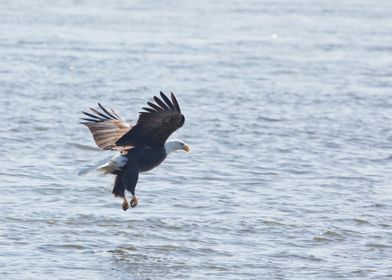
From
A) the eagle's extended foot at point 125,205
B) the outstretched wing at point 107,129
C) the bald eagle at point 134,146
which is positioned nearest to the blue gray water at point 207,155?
the eagle's extended foot at point 125,205

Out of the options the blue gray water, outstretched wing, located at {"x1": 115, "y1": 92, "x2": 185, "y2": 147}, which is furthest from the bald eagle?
the blue gray water

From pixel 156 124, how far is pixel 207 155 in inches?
138

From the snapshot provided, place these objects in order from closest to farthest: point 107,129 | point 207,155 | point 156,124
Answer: point 156,124 → point 107,129 → point 207,155

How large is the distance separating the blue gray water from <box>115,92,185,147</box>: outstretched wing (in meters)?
0.66

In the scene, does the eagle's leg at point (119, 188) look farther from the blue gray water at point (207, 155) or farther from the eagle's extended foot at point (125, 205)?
the blue gray water at point (207, 155)

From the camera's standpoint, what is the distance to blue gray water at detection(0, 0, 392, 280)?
334 inches

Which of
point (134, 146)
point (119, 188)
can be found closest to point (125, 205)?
point (119, 188)

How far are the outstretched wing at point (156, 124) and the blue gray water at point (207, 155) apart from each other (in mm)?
661

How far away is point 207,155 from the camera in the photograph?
12539mm

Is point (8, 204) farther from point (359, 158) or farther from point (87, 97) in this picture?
point (87, 97)

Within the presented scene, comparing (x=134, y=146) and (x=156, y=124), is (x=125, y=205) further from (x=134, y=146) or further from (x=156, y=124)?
(x=156, y=124)

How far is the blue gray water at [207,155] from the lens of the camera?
334 inches

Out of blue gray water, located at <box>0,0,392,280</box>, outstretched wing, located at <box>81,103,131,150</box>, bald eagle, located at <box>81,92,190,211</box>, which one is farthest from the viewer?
outstretched wing, located at <box>81,103,131,150</box>

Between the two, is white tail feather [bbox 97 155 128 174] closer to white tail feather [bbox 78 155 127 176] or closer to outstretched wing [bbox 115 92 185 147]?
white tail feather [bbox 78 155 127 176]
